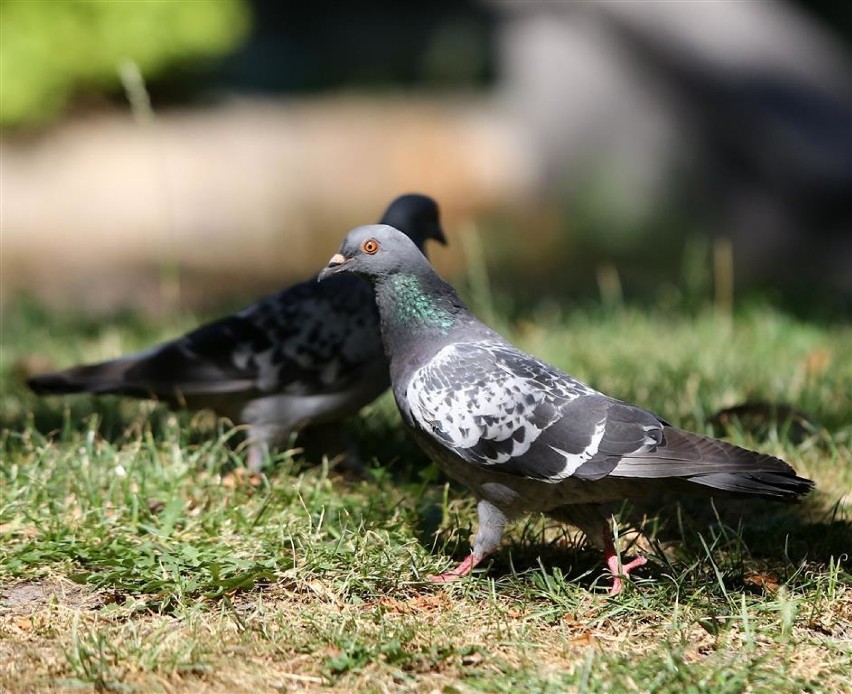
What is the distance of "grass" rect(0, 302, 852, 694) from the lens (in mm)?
2799

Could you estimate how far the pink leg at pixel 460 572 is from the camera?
10.9 ft

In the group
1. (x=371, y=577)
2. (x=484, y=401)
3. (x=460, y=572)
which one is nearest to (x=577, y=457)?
(x=484, y=401)

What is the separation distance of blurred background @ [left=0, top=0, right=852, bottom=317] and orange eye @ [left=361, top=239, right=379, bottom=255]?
12.6 ft

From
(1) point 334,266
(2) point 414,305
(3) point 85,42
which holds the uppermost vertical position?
(3) point 85,42

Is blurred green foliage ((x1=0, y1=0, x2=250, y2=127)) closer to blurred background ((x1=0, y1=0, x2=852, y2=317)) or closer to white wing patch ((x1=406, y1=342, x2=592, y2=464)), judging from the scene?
blurred background ((x1=0, y1=0, x2=852, y2=317))

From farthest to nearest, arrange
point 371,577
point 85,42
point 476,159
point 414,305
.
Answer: point 476,159, point 85,42, point 414,305, point 371,577

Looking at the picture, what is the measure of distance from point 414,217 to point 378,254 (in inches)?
42.7

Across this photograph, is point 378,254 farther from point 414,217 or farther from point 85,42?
point 85,42

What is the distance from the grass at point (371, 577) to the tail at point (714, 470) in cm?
29

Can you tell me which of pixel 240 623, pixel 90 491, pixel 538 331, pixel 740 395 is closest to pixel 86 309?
pixel 538 331

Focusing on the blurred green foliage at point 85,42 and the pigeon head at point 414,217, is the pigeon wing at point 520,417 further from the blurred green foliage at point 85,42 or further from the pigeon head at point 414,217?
the blurred green foliage at point 85,42

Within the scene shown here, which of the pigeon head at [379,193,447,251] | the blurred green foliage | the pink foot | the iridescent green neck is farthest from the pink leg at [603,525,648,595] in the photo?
the blurred green foliage

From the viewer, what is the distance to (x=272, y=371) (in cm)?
436

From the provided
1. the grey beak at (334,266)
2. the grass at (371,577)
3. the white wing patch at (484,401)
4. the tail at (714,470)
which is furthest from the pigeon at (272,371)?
the tail at (714,470)
